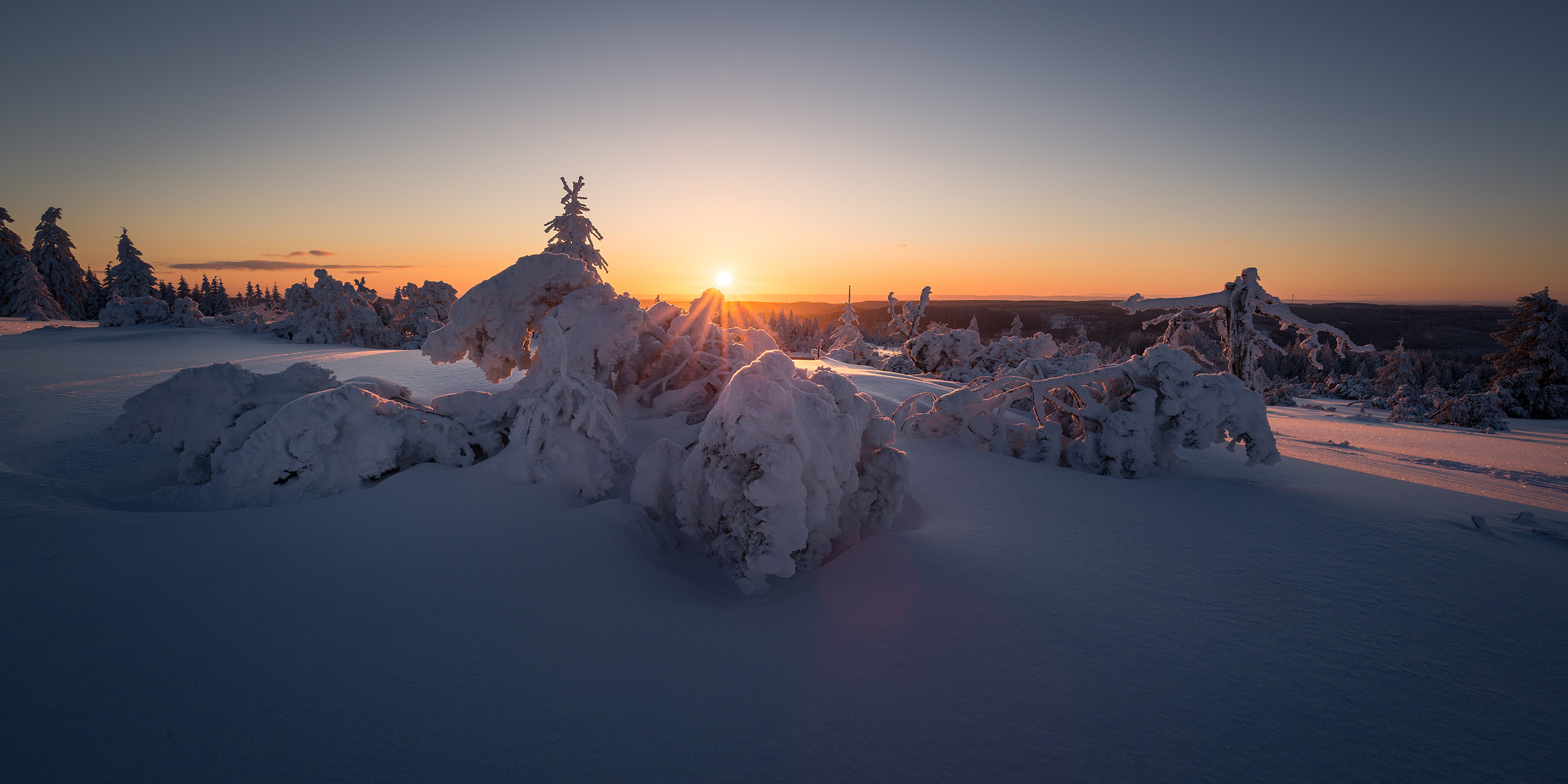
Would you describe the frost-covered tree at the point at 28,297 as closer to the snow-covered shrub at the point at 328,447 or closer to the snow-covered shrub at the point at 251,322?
the snow-covered shrub at the point at 251,322

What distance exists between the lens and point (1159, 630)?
248 centimetres

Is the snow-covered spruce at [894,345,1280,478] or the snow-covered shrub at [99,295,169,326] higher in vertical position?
the snow-covered shrub at [99,295,169,326]

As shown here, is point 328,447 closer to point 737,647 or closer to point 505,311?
point 505,311

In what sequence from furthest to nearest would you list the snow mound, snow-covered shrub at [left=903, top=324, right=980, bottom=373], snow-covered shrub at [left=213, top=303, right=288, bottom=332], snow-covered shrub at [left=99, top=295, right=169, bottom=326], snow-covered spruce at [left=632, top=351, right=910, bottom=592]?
snow-covered shrub at [left=213, top=303, right=288, bottom=332] < snow-covered shrub at [left=903, top=324, right=980, bottom=373] < snow-covered shrub at [left=99, top=295, right=169, bottom=326] < the snow mound < snow-covered spruce at [left=632, top=351, right=910, bottom=592]

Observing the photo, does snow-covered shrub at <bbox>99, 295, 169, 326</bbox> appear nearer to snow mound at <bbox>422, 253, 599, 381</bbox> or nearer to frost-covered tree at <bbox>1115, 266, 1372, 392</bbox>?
snow mound at <bbox>422, 253, 599, 381</bbox>

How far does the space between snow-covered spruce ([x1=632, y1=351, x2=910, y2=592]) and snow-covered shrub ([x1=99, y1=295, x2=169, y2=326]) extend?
24.6 meters

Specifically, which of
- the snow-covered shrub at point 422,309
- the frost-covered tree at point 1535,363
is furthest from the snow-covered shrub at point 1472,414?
the snow-covered shrub at point 422,309

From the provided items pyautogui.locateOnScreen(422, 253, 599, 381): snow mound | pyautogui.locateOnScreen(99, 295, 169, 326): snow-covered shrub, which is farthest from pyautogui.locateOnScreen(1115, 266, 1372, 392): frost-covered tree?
pyautogui.locateOnScreen(99, 295, 169, 326): snow-covered shrub

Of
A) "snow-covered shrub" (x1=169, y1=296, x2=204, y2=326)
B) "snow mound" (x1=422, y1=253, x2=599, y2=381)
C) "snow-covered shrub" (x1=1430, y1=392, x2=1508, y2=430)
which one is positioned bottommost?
"snow-covered shrub" (x1=1430, y1=392, x2=1508, y2=430)

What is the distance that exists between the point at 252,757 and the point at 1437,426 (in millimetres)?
18181

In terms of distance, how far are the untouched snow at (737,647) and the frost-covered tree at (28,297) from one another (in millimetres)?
30785

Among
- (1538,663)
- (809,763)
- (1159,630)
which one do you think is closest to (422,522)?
(809,763)

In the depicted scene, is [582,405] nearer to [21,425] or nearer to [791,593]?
[791,593]

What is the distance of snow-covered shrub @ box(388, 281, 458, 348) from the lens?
21.5 m
